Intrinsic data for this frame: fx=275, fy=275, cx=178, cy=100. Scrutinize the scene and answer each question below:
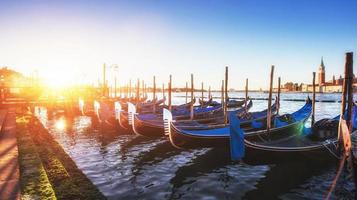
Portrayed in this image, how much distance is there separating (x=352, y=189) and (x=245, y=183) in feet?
10.1

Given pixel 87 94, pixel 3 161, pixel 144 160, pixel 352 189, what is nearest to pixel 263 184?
pixel 352 189

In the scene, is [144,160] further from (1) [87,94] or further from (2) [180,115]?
(1) [87,94]

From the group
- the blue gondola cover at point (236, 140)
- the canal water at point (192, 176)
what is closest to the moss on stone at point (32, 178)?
the canal water at point (192, 176)

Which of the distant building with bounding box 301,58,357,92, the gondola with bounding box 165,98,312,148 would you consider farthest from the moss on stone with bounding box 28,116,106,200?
the distant building with bounding box 301,58,357,92

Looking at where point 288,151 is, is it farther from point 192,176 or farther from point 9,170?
point 9,170

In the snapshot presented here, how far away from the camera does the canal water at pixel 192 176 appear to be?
7.81 m

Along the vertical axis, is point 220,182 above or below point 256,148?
below

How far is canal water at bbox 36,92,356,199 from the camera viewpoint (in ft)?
25.6

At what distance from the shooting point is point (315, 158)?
9.89 metres

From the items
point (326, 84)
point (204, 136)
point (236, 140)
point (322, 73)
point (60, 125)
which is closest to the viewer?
point (236, 140)

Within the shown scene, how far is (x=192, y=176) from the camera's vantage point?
9.35 m

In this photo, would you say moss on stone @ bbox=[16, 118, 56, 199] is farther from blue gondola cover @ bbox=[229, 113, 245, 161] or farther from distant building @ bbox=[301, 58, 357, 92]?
distant building @ bbox=[301, 58, 357, 92]

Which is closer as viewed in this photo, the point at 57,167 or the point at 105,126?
the point at 57,167

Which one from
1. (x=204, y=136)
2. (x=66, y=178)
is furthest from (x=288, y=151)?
(x=66, y=178)
